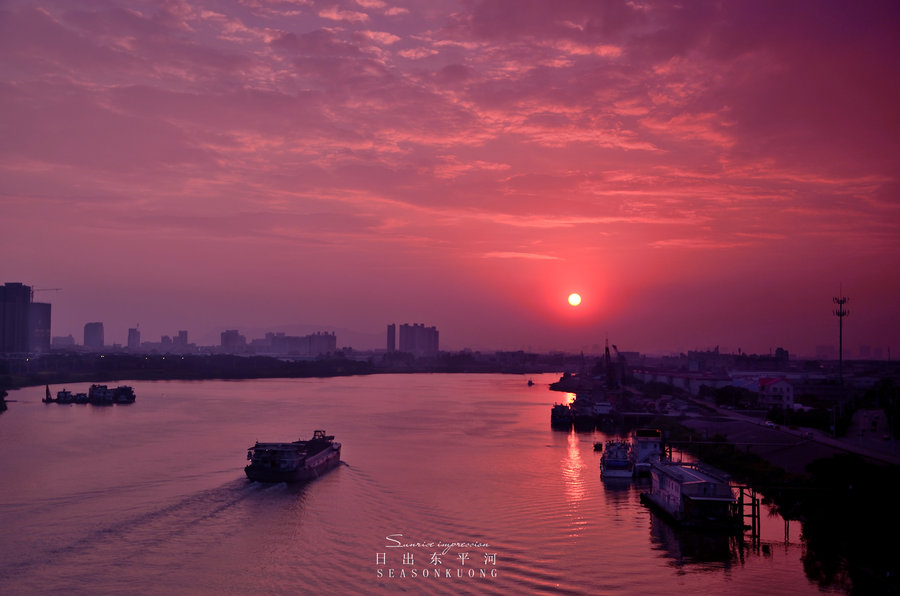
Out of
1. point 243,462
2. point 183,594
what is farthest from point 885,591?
point 243,462

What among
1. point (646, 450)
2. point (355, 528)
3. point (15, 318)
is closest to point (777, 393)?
point (646, 450)

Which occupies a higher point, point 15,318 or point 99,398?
point 15,318

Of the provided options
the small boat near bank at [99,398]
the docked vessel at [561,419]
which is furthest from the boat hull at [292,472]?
the small boat near bank at [99,398]

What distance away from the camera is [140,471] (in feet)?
42.0

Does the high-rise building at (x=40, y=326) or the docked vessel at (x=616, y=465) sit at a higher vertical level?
the high-rise building at (x=40, y=326)

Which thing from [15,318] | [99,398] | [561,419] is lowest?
[561,419]

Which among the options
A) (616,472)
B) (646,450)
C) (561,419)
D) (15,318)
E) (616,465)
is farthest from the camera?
(15,318)

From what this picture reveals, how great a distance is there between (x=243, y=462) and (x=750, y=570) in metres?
9.22

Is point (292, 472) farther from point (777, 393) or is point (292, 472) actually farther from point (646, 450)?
point (777, 393)

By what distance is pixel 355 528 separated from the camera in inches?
374

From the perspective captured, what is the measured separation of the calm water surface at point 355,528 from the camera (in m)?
7.56

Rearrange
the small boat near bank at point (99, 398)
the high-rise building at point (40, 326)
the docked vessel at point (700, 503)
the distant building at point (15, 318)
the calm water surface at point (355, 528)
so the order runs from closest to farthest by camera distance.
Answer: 1. the calm water surface at point (355, 528)
2. the docked vessel at point (700, 503)
3. the small boat near bank at point (99, 398)
4. the distant building at point (15, 318)
5. the high-rise building at point (40, 326)

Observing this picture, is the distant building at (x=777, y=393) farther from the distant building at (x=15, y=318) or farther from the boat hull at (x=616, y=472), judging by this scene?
the distant building at (x=15, y=318)

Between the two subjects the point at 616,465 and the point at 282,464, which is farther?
the point at 616,465
